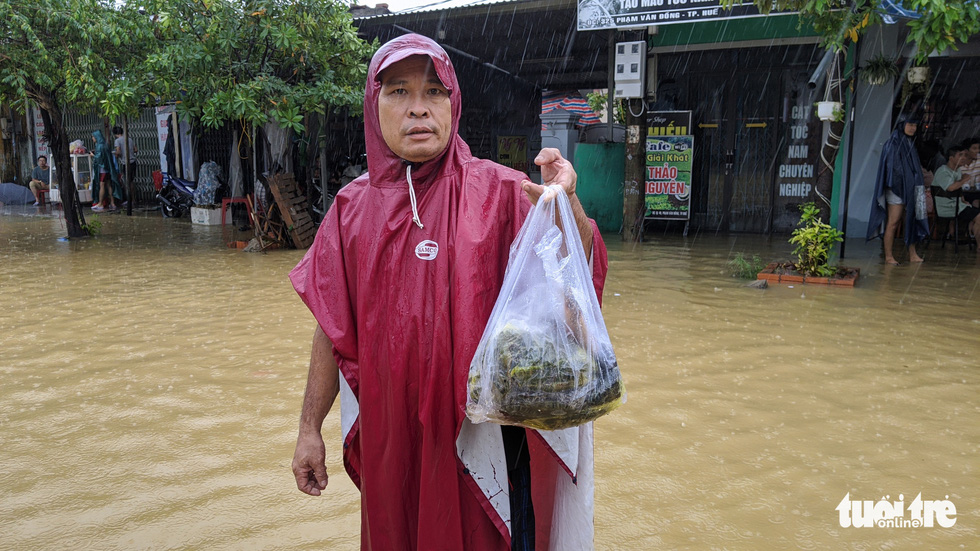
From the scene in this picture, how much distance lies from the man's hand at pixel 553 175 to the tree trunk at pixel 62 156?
10.4 metres

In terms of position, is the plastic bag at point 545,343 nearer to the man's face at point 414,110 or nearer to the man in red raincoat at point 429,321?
the man in red raincoat at point 429,321

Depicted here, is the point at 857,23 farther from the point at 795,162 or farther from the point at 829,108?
the point at 795,162

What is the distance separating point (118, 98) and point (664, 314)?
682cm

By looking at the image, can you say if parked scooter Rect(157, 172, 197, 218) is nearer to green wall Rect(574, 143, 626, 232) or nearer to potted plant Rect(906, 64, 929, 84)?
green wall Rect(574, 143, 626, 232)

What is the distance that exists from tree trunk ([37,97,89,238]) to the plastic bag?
10.5 meters

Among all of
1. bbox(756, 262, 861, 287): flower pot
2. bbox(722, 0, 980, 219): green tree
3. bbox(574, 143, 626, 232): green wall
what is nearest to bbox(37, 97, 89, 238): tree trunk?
bbox(574, 143, 626, 232): green wall

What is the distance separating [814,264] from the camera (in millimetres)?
7227

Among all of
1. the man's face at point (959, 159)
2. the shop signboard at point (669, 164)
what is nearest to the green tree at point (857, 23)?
the man's face at point (959, 159)

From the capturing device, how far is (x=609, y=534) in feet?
9.02

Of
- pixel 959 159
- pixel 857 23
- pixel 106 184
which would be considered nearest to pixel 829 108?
pixel 857 23

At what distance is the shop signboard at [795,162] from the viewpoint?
35.8 ft

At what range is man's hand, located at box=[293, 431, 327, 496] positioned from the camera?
185 centimetres

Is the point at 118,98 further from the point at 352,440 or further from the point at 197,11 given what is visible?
the point at 352,440

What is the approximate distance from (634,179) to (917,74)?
12.0 ft
